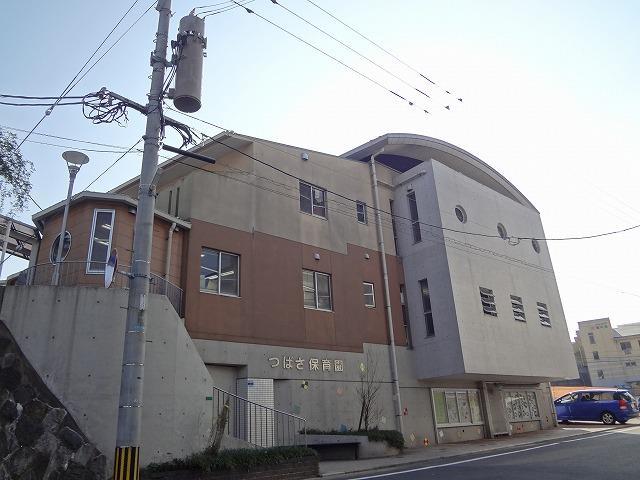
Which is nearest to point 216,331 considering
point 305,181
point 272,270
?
point 272,270

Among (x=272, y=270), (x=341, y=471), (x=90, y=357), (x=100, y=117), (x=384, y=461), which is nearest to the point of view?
(x=100, y=117)

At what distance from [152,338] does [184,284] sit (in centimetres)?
375

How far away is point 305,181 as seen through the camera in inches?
794

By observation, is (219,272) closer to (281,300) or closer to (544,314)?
(281,300)

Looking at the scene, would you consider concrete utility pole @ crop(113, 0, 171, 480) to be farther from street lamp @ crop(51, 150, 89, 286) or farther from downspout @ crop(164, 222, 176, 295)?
downspout @ crop(164, 222, 176, 295)

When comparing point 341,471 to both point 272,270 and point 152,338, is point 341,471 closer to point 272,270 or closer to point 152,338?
point 152,338

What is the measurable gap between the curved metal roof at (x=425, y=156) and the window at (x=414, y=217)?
2701 mm

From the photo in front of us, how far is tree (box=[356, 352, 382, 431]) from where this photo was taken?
1791 centimetres

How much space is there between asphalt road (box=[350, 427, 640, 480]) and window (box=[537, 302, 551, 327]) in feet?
35.9

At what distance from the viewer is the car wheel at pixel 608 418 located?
24.8 meters

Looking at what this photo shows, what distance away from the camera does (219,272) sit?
52.9 ft

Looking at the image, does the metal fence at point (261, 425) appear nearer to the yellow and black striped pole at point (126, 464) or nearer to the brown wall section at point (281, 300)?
the brown wall section at point (281, 300)

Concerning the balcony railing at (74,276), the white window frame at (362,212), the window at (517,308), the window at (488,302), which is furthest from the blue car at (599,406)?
the balcony railing at (74,276)

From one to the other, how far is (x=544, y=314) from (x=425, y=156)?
35.6 ft
